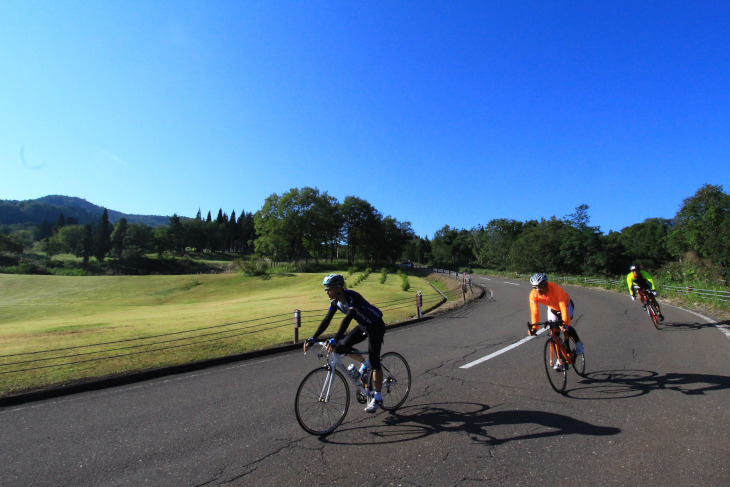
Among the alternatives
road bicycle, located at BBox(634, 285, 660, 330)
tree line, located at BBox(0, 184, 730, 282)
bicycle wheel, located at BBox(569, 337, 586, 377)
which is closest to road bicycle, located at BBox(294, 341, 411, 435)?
bicycle wheel, located at BBox(569, 337, 586, 377)

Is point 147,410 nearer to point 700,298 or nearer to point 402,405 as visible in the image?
point 402,405

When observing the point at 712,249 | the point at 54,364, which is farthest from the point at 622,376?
the point at 712,249

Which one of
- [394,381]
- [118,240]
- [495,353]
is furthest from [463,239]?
[394,381]

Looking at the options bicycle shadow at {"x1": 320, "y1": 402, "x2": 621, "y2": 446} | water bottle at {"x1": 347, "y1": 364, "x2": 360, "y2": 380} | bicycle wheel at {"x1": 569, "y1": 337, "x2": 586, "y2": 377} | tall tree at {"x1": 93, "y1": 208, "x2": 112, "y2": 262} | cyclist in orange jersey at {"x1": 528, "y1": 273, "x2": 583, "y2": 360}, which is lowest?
bicycle shadow at {"x1": 320, "y1": 402, "x2": 621, "y2": 446}

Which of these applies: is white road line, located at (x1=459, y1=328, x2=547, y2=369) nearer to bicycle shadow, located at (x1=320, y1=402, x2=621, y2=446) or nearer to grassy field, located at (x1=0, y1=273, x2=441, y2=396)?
bicycle shadow, located at (x1=320, y1=402, x2=621, y2=446)

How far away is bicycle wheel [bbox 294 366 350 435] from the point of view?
178 inches

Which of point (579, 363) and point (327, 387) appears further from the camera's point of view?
point (579, 363)

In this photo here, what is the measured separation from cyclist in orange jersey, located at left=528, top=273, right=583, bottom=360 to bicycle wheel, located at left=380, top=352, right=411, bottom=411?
229 centimetres

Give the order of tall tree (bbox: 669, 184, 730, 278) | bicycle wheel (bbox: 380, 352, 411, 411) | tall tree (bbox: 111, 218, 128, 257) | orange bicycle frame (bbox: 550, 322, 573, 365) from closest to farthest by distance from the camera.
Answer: bicycle wheel (bbox: 380, 352, 411, 411)
orange bicycle frame (bbox: 550, 322, 573, 365)
tall tree (bbox: 669, 184, 730, 278)
tall tree (bbox: 111, 218, 128, 257)

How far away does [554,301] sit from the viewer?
6207 millimetres

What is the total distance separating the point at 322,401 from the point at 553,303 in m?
4.26

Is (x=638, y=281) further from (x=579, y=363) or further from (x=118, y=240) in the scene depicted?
(x=118, y=240)

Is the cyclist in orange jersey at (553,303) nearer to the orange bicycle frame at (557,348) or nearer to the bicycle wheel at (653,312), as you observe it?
the orange bicycle frame at (557,348)

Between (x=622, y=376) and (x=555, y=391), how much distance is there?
180 centimetres
